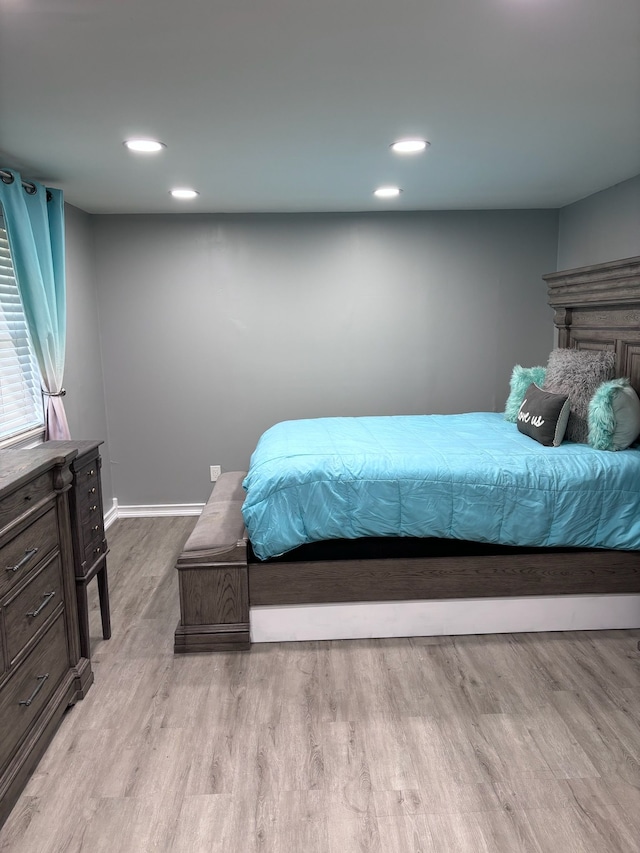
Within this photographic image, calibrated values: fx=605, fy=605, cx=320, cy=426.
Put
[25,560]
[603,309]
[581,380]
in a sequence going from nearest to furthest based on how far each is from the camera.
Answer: [25,560] < [581,380] < [603,309]

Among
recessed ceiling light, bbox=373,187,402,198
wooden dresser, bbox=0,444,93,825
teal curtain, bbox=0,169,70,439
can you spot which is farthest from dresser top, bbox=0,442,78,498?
recessed ceiling light, bbox=373,187,402,198

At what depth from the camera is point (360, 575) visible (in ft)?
9.16

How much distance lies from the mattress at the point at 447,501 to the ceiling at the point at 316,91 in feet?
4.70

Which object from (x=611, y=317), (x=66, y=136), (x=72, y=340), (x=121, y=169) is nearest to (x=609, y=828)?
(x=611, y=317)

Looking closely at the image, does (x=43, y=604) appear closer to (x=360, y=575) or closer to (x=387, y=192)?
(x=360, y=575)

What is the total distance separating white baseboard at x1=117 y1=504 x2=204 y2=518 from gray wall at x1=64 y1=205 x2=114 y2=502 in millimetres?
173

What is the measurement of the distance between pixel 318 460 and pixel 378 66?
161 cm

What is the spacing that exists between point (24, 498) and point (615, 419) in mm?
2635

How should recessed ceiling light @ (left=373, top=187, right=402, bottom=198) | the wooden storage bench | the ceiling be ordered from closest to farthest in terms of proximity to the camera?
the ceiling < the wooden storage bench < recessed ceiling light @ (left=373, top=187, right=402, bottom=198)

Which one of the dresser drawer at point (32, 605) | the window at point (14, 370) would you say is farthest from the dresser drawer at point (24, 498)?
the window at point (14, 370)

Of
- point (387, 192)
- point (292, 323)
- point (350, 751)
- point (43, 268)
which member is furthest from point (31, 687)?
point (387, 192)

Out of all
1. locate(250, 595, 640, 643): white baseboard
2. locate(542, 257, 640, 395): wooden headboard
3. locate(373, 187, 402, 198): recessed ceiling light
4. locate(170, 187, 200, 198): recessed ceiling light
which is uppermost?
locate(373, 187, 402, 198): recessed ceiling light

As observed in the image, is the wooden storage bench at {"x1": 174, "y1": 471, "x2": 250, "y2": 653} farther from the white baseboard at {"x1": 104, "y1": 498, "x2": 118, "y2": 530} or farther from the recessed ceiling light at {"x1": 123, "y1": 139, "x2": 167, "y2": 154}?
the white baseboard at {"x1": 104, "y1": 498, "x2": 118, "y2": 530}

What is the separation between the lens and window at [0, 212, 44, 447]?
3.13 meters
